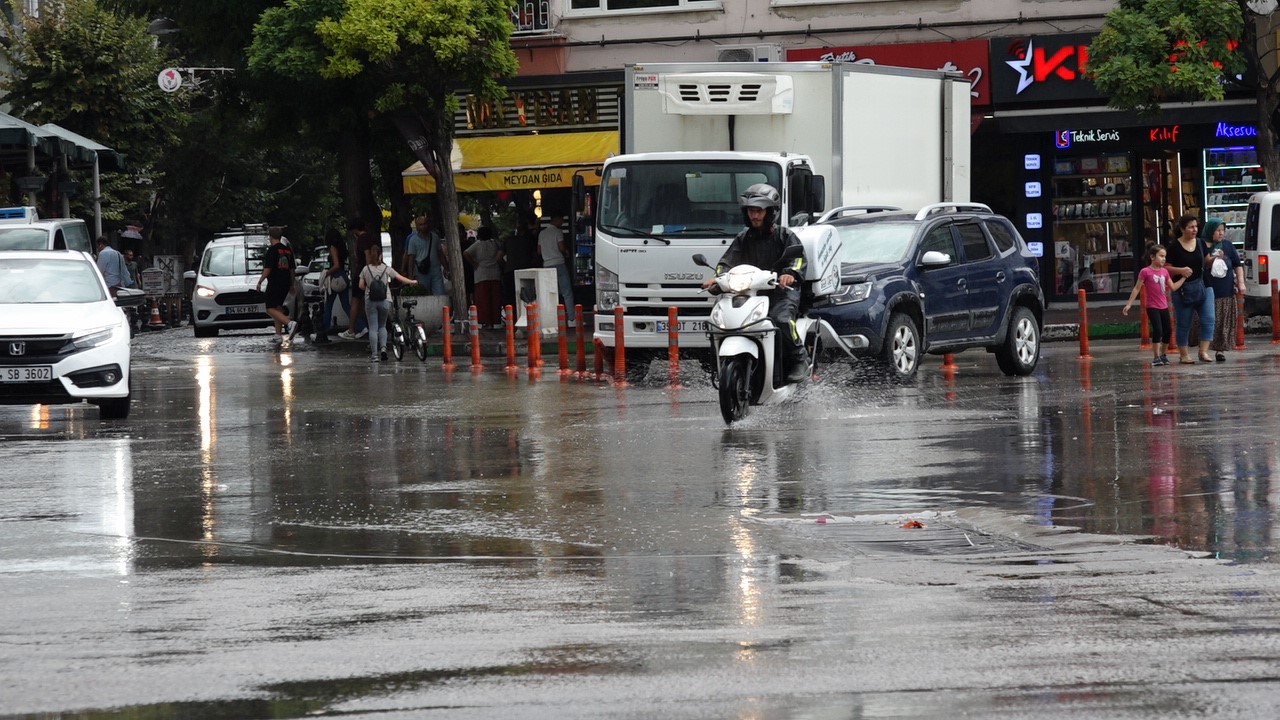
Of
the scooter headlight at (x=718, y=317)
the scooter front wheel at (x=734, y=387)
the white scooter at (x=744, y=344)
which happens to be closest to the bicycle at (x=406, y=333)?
the white scooter at (x=744, y=344)

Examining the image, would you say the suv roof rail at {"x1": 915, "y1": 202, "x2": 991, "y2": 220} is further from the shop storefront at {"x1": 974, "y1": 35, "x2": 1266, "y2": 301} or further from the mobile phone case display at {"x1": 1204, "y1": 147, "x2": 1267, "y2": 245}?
the mobile phone case display at {"x1": 1204, "y1": 147, "x2": 1267, "y2": 245}

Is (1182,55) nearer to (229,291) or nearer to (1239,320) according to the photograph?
(1239,320)

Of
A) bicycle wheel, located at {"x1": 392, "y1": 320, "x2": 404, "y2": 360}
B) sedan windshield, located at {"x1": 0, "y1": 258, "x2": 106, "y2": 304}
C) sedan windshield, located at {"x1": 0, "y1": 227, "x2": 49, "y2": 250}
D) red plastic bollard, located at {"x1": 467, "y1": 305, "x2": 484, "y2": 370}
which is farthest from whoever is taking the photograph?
bicycle wheel, located at {"x1": 392, "y1": 320, "x2": 404, "y2": 360}

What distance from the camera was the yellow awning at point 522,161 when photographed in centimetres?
3238

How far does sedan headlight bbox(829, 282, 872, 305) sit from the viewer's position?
58.1ft

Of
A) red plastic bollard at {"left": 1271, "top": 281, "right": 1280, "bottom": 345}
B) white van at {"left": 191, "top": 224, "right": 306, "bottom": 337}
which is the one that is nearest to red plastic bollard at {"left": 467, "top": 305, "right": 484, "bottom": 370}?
red plastic bollard at {"left": 1271, "top": 281, "right": 1280, "bottom": 345}

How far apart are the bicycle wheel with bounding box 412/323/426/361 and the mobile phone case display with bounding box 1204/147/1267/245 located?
49.4 ft

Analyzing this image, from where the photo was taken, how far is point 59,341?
15.4 metres

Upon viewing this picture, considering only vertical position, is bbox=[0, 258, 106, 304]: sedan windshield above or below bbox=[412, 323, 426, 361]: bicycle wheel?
above

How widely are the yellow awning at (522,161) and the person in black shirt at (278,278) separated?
139 inches

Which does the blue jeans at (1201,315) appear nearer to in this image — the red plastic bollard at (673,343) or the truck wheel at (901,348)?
the truck wheel at (901,348)

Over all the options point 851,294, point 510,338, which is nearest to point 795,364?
point 851,294

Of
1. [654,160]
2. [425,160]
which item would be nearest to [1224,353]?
[654,160]

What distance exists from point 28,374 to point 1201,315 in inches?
488
